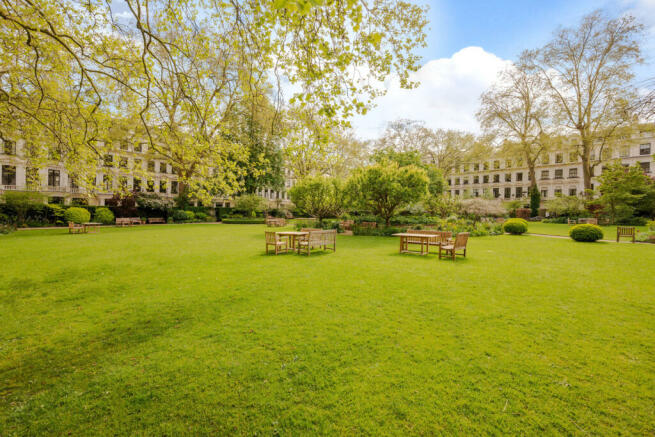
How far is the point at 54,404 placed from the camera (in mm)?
2902

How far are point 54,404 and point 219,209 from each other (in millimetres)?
41188

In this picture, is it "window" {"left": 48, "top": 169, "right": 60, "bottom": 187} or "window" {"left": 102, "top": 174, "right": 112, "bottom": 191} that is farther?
"window" {"left": 48, "top": 169, "right": 60, "bottom": 187}

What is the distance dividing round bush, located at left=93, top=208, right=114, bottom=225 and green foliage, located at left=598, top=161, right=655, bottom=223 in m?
46.2

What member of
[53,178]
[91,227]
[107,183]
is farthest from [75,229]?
[53,178]

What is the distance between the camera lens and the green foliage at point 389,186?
1717 centimetres

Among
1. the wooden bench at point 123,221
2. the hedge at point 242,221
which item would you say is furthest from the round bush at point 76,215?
the hedge at point 242,221

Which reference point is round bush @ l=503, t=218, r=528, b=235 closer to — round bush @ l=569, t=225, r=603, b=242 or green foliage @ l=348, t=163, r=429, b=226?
round bush @ l=569, t=225, r=603, b=242

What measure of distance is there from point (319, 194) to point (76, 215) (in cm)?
2131

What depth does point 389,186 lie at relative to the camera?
17.2m

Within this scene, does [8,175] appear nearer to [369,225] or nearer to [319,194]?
[319,194]

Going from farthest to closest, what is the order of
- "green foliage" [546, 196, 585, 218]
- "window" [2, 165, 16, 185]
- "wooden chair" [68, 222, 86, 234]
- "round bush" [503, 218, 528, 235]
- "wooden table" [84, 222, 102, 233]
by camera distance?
"green foliage" [546, 196, 585, 218] < "window" [2, 165, 16, 185] < "round bush" [503, 218, 528, 235] < "wooden table" [84, 222, 102, 233] < "wooden chair" [68, 222, 86, 234]

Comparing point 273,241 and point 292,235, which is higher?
point 292,235

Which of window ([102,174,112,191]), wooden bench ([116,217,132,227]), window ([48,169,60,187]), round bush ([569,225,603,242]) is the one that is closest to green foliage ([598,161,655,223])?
round bush ([569,225,603,242])

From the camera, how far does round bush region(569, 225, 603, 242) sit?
1568 centimetres
